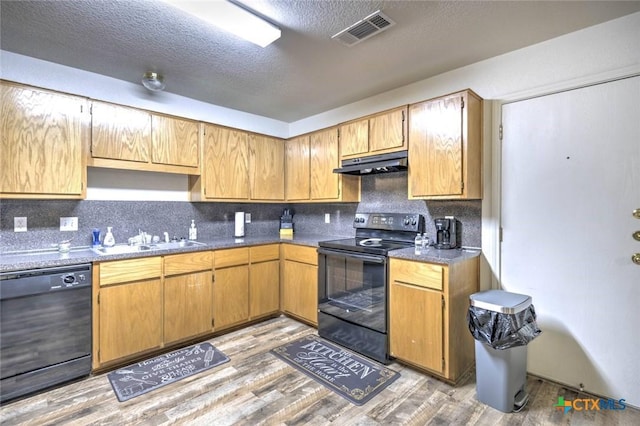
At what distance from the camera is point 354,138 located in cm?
311

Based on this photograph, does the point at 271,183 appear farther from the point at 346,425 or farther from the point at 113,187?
the point at 346,425

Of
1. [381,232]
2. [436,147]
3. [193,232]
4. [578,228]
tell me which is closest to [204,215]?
[193,232]

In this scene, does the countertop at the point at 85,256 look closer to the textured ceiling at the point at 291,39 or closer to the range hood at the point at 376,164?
the range hood at the point at 376,164

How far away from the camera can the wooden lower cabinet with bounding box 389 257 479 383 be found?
7.07 feet

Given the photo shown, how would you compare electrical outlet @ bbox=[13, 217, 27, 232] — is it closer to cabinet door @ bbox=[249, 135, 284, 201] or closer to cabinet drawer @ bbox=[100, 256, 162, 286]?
cabinet drawer @ bbox=[100, 256, 162, 286]

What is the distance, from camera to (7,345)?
194cm

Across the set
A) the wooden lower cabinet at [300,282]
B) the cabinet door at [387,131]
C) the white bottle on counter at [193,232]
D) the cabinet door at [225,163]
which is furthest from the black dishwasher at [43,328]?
the cabinet door at [387,131]

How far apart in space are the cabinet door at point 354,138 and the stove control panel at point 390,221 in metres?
0.69

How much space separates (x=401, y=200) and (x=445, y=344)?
1.41m

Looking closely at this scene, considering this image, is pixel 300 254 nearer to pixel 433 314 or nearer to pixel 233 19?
pixel 433 314

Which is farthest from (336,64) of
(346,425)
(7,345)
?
(7,345)

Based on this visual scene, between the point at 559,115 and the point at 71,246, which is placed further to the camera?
the point at 71,246

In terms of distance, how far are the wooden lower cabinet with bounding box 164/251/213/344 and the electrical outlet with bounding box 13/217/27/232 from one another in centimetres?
109

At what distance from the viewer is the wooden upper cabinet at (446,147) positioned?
234 cm
